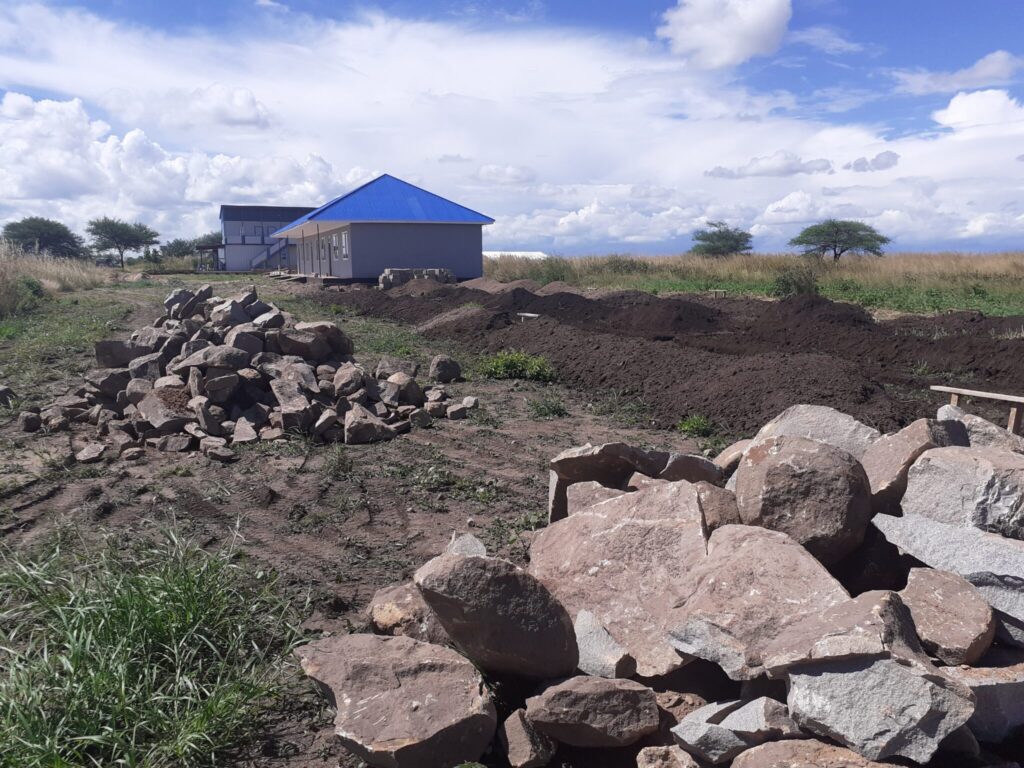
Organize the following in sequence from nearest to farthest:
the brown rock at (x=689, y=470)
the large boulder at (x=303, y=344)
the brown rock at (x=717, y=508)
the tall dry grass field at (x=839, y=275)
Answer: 1. the brown rock at (x=717, y=508)
2. the brown rock at (x=689, y=470)
3. the large boulder at (x=303, y=344)
4. the tall dry grass field at (x=839, y=275)

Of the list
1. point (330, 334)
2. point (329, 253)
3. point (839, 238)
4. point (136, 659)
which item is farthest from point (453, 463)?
point (839, 238)

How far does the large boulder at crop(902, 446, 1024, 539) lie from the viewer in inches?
138

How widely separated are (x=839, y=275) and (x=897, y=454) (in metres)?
25.8

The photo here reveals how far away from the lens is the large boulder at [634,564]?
137 inches

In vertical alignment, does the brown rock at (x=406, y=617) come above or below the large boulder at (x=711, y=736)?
above

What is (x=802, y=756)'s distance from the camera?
2.54 m

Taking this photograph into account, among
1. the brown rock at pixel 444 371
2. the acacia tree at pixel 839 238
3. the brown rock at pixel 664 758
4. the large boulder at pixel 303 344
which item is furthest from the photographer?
the acacia tree at pixel 839 238

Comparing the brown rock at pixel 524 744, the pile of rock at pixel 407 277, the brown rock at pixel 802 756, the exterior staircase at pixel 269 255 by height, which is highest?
the exterior staircase at pixel 269 255

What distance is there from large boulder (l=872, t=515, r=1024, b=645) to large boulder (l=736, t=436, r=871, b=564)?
0.18 metres

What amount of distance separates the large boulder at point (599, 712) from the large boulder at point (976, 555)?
1.40 m

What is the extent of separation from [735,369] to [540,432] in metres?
2.85

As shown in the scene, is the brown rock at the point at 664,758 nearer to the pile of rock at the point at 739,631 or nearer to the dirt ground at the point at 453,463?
the pile of rock at the point at 739,631

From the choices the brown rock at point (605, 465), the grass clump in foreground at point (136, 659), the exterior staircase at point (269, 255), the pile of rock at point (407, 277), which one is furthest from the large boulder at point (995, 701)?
the exterior staircase at point (269, 255)

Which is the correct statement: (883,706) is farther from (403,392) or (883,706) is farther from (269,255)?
(269,255)
